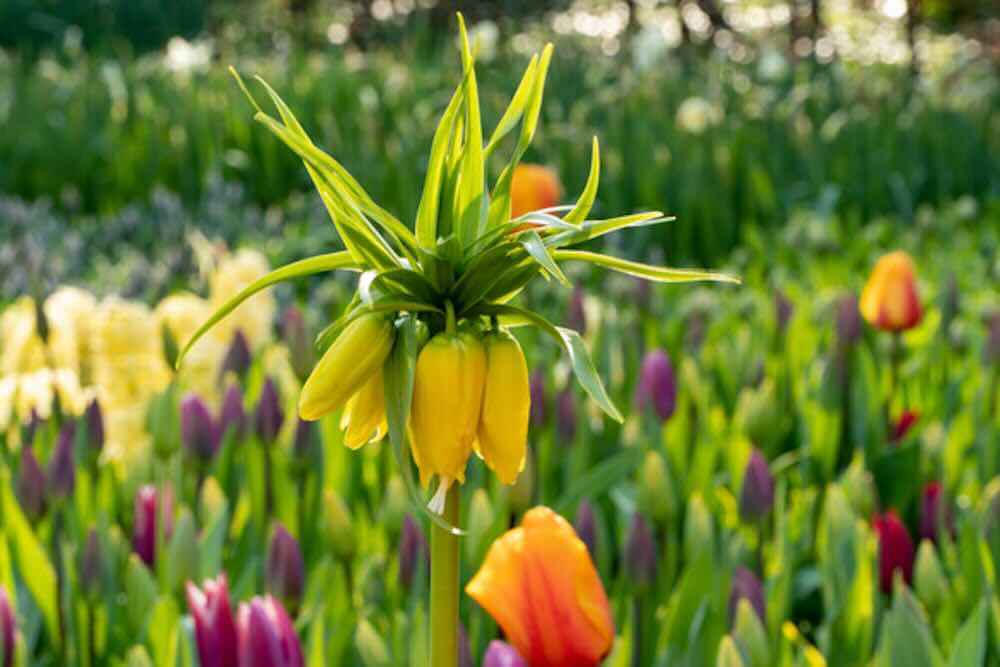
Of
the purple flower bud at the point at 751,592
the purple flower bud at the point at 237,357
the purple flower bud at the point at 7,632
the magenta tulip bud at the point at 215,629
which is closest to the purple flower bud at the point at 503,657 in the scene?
the magenta tulip bud at the point at 215,629

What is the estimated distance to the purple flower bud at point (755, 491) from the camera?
4.64ft

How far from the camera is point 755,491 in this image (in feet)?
4.64

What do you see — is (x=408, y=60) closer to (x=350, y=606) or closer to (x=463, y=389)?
(x=350, y=606)

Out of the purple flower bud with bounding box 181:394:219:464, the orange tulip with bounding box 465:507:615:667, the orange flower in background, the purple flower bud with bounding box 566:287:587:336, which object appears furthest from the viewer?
the orange flower in background

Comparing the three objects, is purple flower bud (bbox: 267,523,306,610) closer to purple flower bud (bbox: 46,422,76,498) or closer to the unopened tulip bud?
purple flower bud (bbox: 46,422,76,498)

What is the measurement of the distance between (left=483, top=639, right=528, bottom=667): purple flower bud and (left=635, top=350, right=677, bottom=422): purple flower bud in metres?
0.93

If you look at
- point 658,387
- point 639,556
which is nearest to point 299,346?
point 658,387

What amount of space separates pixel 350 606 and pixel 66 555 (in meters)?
0.31

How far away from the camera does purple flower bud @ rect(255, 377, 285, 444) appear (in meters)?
1.62

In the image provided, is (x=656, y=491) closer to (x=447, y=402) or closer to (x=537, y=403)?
(x=537, y=403)

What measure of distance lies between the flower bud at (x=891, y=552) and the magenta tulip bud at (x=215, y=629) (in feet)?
2.15

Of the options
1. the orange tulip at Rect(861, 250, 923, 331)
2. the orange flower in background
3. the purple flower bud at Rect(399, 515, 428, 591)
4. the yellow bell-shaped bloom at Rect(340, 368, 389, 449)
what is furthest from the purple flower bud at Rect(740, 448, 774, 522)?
the orange flower in background

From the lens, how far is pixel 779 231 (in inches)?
156

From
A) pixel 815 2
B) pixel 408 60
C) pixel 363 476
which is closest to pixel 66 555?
pixel 363 476
